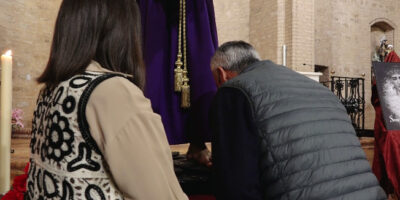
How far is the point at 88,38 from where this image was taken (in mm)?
892

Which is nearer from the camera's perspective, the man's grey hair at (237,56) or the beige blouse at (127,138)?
the beige blouse at (127,138)

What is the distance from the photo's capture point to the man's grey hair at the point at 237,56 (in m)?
1.72

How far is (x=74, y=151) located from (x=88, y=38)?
30cm

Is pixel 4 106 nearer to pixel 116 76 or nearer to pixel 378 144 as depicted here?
pixel 116 76

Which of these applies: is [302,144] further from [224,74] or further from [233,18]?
→ [233,18]

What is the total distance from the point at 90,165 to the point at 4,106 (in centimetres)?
69

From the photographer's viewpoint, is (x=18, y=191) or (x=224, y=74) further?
(x=224, y=74)

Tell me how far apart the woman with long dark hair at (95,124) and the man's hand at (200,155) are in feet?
3.43

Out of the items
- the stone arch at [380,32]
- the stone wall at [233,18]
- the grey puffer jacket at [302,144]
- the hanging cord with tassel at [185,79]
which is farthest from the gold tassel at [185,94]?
the stone arch at [380,32]

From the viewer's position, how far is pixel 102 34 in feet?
2.97

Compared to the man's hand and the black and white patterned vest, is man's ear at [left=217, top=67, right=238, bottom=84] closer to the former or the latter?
the man's hand

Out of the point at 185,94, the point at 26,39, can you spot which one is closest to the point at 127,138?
the point at 185,94

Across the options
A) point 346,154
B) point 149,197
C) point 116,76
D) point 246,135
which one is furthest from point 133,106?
point 346,154

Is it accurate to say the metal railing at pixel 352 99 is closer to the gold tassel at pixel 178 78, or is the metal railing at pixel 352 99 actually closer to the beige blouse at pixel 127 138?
the gold tassel at pixel 178 78
